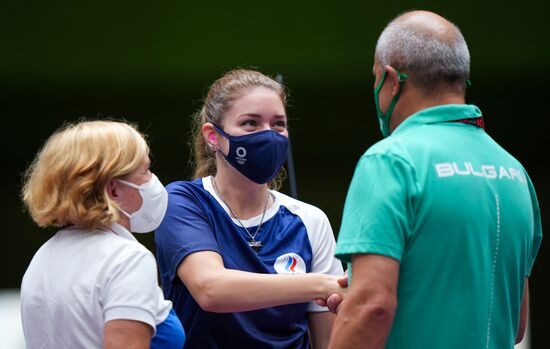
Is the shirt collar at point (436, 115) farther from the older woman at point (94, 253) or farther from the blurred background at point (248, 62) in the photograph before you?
the blurred background at point (248, 62)

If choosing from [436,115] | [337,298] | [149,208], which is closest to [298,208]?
[337,298]

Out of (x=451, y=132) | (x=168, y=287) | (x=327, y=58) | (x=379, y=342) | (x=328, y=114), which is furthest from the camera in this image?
(x=328, y=114)

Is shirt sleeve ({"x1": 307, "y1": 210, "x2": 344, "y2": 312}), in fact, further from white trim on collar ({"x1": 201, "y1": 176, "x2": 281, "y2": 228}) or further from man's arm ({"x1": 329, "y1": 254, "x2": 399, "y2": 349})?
man's arm ({"x1": 329, "y1": 254, "x2": 399, "y2": 349})

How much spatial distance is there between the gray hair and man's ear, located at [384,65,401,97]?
0.01m

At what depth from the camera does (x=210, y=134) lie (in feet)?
8.52

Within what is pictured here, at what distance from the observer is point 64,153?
1.97 metres

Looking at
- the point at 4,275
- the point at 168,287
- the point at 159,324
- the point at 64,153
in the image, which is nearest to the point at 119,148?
the point at 64,153

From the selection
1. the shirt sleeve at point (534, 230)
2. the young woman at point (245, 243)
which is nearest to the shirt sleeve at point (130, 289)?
the young woman at point (245, 243)

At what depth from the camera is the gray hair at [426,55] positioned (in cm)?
195

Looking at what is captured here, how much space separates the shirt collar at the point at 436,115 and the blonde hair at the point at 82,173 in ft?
1.90

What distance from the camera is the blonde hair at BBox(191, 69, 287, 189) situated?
2.57 meters

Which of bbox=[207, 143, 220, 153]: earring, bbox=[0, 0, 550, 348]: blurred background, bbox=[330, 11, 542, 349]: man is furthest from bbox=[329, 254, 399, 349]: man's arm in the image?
bbox=[0, 0, 550, 348]: blurred background

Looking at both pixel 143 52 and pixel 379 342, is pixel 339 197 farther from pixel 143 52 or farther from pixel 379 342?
pixel 379 342

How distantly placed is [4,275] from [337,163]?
7.17 feet
